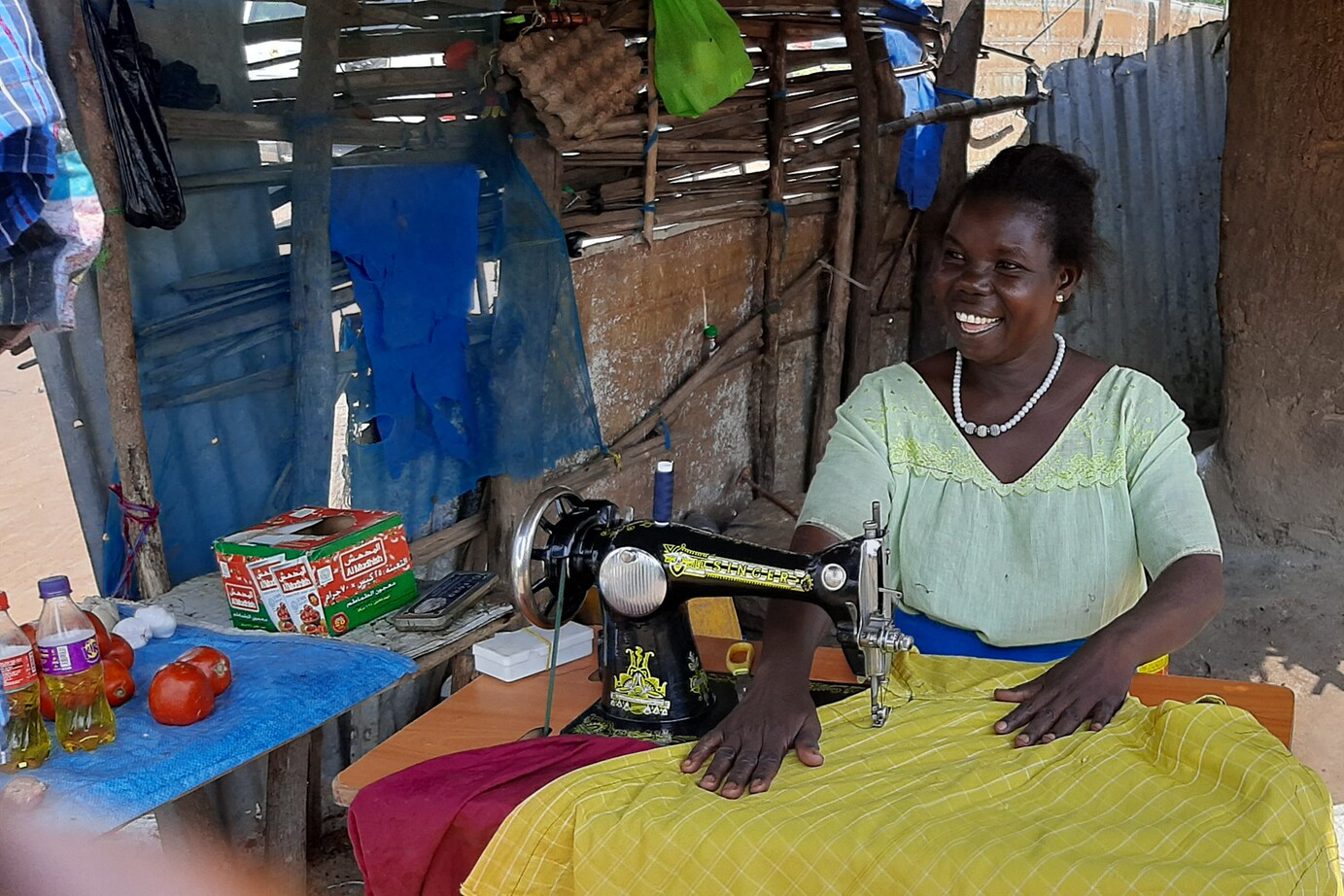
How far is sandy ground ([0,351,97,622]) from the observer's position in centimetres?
596

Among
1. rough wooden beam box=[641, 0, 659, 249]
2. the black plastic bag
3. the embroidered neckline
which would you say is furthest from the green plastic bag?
the embroidered neckline

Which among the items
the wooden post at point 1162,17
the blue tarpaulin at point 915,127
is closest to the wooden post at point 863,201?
the blue tarpaulin at point 915,127

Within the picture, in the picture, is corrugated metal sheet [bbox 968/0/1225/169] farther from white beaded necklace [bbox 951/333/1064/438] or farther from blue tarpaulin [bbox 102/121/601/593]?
white beaded necklace [bbox 951/333/1064/438]

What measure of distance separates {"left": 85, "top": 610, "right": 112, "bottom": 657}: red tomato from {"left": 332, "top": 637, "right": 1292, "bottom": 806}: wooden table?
0.81 meters

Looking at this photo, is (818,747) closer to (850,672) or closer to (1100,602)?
(850,672)

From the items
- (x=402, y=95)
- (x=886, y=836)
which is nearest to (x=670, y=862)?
(x=886, y=836)

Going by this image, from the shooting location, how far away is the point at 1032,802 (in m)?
1.68

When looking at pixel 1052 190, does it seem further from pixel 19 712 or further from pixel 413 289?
pixel 19 712

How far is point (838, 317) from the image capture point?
676 centimetres

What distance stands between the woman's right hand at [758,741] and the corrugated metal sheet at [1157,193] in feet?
20.4

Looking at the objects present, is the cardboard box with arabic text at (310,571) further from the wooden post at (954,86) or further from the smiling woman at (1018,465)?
the wooden post at (954,86)

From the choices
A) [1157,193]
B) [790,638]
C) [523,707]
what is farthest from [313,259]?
[1157,193]

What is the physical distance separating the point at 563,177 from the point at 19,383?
615 cm

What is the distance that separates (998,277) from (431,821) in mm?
1391
